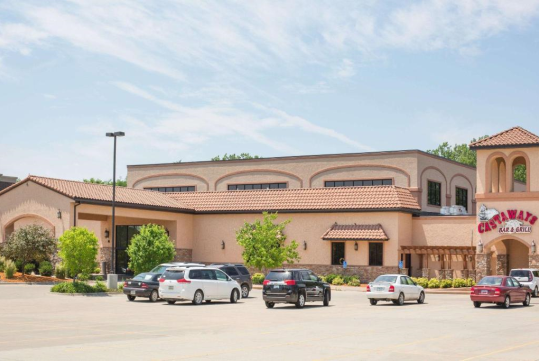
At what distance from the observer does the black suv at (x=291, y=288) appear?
30.0 meters

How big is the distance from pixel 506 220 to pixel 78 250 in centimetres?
2602

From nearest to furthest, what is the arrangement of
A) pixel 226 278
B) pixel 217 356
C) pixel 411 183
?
pixel 217 356, pixel 226 278, pixel 411 183

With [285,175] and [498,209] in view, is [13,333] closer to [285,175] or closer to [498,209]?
[498,209]

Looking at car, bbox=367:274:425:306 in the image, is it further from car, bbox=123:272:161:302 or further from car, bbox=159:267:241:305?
car, bbox=123:272:161:302

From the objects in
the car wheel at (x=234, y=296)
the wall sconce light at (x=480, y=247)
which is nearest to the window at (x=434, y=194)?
the wall sconce light at (x=480, y=247)

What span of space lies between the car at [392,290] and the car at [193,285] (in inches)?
250

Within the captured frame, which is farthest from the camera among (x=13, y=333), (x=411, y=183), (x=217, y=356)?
(x=411, y=183)

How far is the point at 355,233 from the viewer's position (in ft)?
164

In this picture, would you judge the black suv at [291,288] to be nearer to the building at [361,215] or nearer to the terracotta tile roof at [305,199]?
the building at [361,215]

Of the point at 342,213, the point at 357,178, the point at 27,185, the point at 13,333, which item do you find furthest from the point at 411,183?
the point at 13,333

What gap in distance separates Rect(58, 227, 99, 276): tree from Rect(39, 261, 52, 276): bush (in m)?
6.76

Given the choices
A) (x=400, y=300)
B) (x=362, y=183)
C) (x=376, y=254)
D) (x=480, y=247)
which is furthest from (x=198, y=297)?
(x=362, y=183)

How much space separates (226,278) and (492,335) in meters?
15.5

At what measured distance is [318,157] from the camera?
2517 inches
